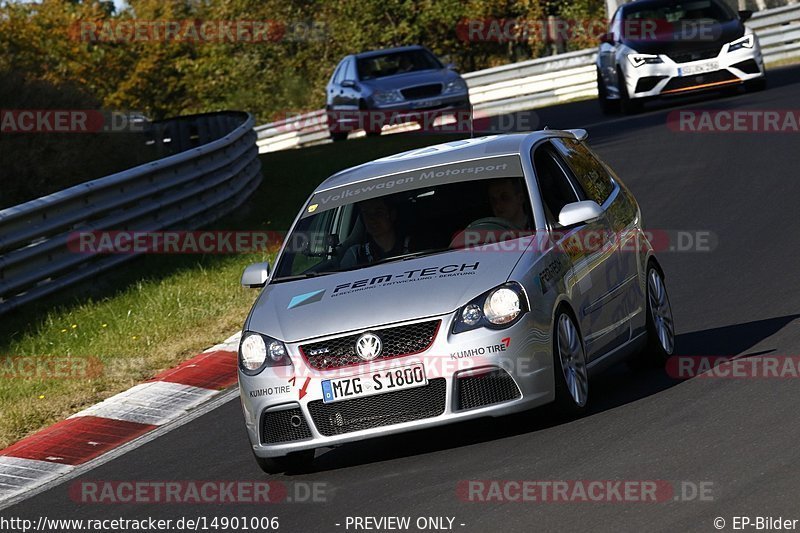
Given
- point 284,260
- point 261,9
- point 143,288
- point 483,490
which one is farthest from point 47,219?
point 261,9

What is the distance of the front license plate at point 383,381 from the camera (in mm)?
7348

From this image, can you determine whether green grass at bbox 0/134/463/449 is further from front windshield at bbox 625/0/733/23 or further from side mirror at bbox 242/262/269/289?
front windshield at bbox 625/0/733/23

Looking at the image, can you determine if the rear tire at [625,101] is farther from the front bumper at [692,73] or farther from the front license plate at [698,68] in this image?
the front license plate at [698,68]

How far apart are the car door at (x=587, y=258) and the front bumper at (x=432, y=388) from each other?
718 millimetres

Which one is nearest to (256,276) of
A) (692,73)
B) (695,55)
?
(692,73)

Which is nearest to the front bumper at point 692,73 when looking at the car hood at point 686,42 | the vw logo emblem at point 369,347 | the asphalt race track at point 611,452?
the car hood at point 686,42

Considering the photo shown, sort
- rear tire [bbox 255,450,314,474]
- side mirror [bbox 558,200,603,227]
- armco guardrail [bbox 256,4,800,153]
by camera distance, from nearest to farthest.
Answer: rear tire [bbox 255,450,314,474]
side mirror [bbox 558,200,603,227]
armco guardrail [bbox 256,4,800,153]

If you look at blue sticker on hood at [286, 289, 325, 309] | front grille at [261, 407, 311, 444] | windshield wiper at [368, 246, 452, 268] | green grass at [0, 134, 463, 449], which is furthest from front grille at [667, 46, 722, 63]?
front grille at [261, 407, 311, 444]

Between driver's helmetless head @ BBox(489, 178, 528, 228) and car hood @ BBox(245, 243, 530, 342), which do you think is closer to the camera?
car hood @ BBox(245, 243, 530, 342)

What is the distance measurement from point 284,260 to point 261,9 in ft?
146

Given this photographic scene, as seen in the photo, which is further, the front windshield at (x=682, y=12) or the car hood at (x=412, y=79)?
the car hood at (x=412, y=79)

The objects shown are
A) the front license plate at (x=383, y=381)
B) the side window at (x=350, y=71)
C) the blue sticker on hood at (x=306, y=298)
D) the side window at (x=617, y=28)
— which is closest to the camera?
the front license plate at (x=383, y=381)

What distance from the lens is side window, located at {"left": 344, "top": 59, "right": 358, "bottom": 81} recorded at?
27.2m

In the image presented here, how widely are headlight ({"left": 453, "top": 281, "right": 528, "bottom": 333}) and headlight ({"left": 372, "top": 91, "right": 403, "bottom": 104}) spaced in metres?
18.4
